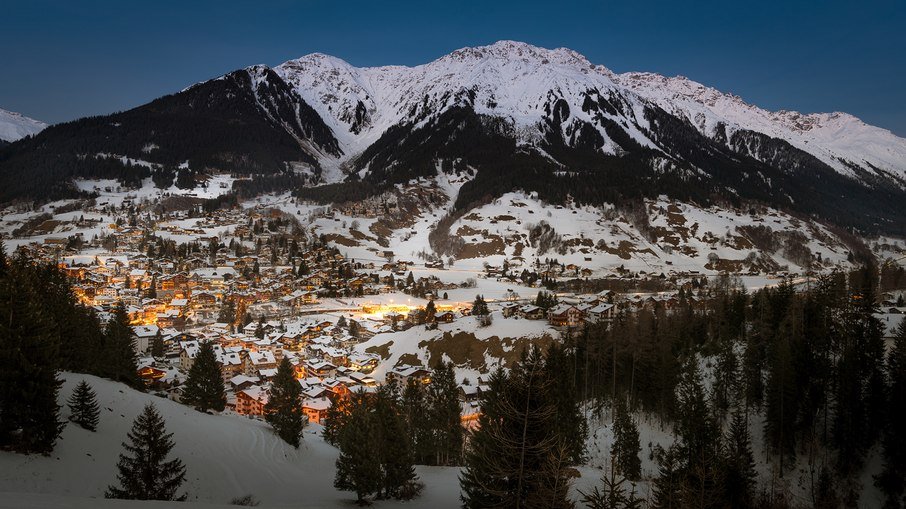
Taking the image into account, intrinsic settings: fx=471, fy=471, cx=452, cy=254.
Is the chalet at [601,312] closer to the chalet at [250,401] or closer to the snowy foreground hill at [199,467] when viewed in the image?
the snowy foreground hill at [199,467]

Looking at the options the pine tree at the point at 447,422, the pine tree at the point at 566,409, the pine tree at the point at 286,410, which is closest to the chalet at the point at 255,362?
the pine tree at the point at 286,410

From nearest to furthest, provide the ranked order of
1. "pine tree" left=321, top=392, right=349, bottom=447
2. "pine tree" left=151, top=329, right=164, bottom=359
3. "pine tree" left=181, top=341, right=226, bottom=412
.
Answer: "pine tree" left=181, top=341, right=226, bottom=412, "pine tree" left=321, top=392, right=349, bottom=447, "pine tree" left=151, top=329, right=164, bottom=359

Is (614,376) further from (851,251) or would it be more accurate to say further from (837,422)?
(851,251)

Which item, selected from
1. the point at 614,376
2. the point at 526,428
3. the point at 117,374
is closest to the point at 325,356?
the point at 117,374

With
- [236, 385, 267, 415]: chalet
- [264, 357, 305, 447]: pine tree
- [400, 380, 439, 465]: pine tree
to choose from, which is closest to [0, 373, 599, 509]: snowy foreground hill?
[264, 357, 305, 447]: pine tree

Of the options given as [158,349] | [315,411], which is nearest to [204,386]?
[315,411]

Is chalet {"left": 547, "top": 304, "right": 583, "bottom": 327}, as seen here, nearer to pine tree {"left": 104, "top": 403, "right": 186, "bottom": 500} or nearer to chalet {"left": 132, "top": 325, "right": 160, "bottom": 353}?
chalet {"left": 132, "top": 325, "right": 160, "bottom": 353}

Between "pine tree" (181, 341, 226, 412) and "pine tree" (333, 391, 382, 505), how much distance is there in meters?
22.6

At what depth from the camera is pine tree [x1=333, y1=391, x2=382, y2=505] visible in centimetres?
2456

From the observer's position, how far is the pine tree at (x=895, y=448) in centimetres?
2914

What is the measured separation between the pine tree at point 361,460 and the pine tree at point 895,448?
31.4 m

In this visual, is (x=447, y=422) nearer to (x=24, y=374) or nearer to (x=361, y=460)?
(x=361, y=460)

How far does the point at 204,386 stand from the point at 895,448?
52634mm

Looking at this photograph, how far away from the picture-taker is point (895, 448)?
2972cm
